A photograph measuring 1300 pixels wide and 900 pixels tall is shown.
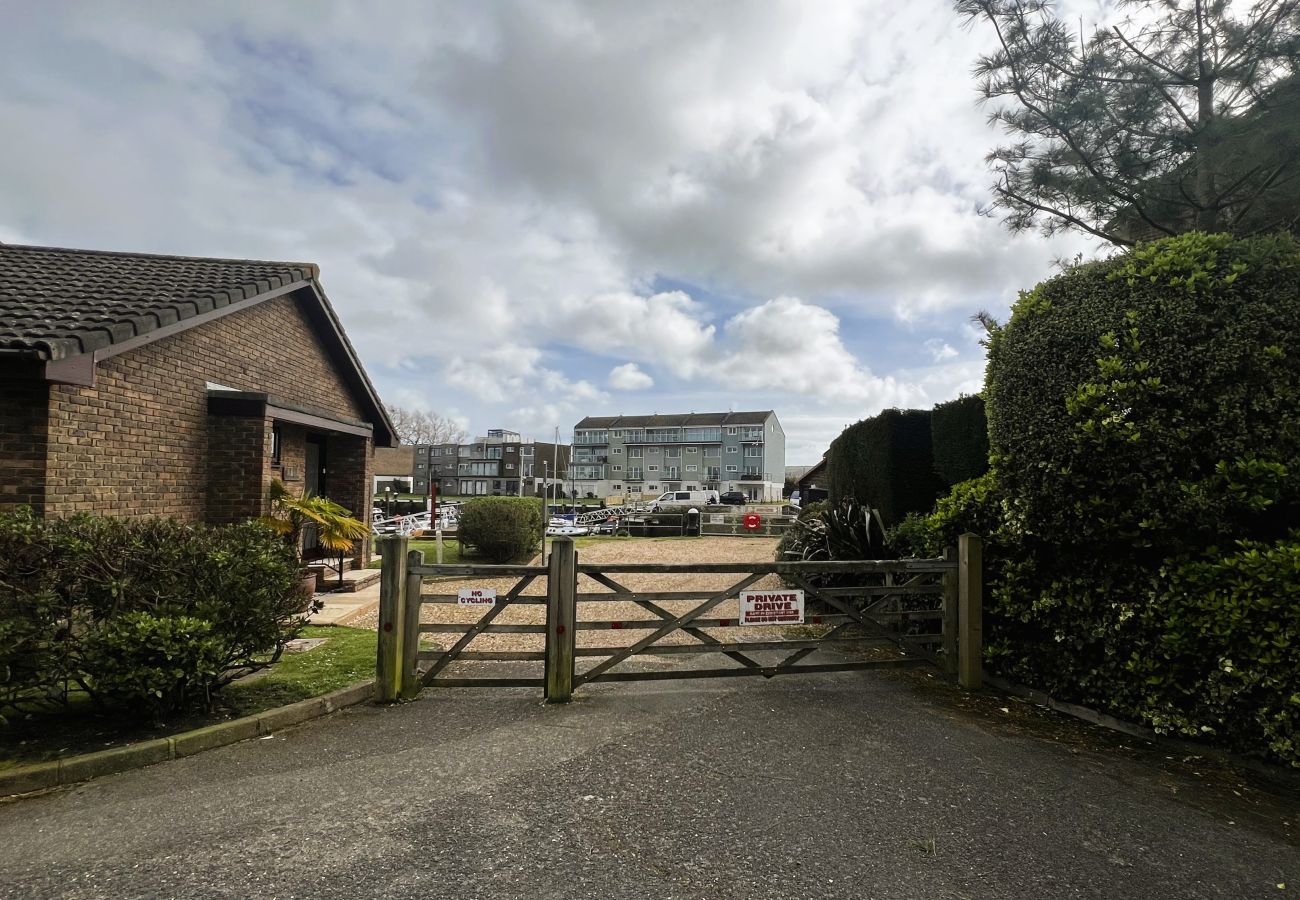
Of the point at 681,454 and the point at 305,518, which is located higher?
the point at 681,454

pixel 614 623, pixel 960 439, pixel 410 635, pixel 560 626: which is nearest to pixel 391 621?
pixel 410 635

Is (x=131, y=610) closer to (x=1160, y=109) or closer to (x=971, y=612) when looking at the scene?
(x=971, y=612)

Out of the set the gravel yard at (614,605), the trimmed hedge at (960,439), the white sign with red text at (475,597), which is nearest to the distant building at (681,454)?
the gravel yard at (614,605)

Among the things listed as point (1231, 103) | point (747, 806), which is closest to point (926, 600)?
point (747, 806)

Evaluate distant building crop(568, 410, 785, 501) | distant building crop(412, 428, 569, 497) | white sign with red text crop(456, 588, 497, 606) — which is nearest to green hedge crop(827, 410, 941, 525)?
white sign with red text crop(456, 588, 497, 606)

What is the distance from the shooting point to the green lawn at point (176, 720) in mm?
3955

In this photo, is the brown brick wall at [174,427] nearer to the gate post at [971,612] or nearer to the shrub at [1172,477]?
the gate post at [971,612]

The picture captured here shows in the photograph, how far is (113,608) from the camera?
4.12 m

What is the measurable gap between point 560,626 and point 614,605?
5.09 m

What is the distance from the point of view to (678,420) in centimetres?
8450

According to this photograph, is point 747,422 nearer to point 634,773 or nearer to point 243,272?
point 243,272

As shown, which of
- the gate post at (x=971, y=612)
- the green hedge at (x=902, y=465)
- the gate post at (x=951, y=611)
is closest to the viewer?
the gate post at (x=971, y=612)

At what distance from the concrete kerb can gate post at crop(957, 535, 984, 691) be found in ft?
16.8

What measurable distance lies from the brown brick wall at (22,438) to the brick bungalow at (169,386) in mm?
11
